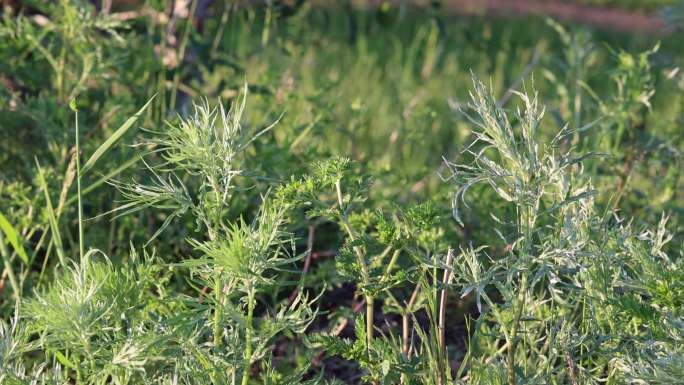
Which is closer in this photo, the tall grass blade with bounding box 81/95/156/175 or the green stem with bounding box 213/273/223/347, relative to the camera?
the green stem with bounding box 213/273/223/347

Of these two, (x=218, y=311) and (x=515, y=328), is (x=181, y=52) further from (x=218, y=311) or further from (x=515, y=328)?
(x=515, y=328)

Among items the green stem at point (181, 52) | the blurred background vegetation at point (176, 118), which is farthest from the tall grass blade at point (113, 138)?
the green stem at point (181, 52)

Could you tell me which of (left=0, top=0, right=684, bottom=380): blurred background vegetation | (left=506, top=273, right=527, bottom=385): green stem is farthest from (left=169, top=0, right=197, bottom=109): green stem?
(left=506, top=273, right=527, bottom=385): green stem

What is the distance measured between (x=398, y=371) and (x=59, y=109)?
120 centimetres

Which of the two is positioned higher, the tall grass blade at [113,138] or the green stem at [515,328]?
the tall grass blade at [113,138]

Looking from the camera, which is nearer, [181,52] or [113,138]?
[113,138]

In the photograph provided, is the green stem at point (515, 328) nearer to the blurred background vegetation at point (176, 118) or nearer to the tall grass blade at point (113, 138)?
the blurred background vegetation at point (176, 118)

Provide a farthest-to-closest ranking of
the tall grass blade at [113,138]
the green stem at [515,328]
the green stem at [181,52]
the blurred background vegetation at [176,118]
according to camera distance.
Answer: the green stem at [181,52]
the blurred background vegetation at [176,118]
the tall grass blade at [113,138]
the green stem at [515,328]

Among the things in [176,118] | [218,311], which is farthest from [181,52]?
[218,311]

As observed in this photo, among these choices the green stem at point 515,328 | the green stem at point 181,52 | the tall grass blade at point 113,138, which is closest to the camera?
the green stem at point 515,328

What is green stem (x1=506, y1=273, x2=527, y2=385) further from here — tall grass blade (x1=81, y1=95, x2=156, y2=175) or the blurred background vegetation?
tall grass blade (x1=81, y1=95, x2=156, y2=175)

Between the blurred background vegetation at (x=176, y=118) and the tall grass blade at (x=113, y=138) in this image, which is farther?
the blurred background vegetation at (x=176, y=118)

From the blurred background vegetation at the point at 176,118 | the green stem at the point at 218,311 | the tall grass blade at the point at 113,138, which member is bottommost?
the blurred background vegetation at the point at 176,118

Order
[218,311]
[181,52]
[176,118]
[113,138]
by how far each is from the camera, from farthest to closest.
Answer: [181,52] < [176,118] < [113,138] < [218,311]
